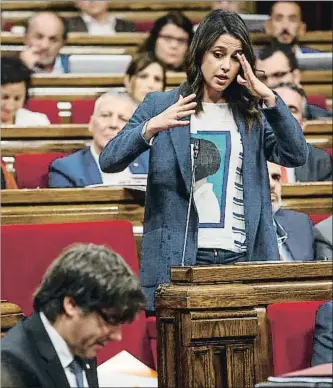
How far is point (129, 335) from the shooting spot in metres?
1.30

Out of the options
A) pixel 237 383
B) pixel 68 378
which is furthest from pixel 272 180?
pixel 68 378

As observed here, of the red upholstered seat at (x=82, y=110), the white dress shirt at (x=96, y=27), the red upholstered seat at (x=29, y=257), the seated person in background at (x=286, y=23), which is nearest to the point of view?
the red upholstered seat at (x=29, y=257)

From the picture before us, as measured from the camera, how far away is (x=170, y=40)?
2305 millimetres

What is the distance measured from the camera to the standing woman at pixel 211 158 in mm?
1142

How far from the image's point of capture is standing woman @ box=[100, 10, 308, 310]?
1.14 m

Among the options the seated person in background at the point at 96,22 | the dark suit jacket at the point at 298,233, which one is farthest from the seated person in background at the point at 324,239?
the seated person in background at the point at 96,22

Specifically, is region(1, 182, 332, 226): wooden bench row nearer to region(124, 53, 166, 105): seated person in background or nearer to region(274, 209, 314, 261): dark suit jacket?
region(274, 209, 314, 261): dark suit jacket

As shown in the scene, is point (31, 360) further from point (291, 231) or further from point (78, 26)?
point (78, 26)

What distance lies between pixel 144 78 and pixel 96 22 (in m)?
0.84

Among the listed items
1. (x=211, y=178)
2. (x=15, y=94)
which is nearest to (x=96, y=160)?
(x=15, y=94)

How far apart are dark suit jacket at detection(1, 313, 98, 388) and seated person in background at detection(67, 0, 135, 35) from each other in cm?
191

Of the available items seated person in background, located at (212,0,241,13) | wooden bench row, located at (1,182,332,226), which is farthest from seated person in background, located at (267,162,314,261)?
seated person in background, located at (212,0,241,13)

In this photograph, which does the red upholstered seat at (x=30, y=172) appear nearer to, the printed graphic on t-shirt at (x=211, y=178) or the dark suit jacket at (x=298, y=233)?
the dark suit jacket at (x=298, y=233)

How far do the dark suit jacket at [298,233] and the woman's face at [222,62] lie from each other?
37 centimetres
